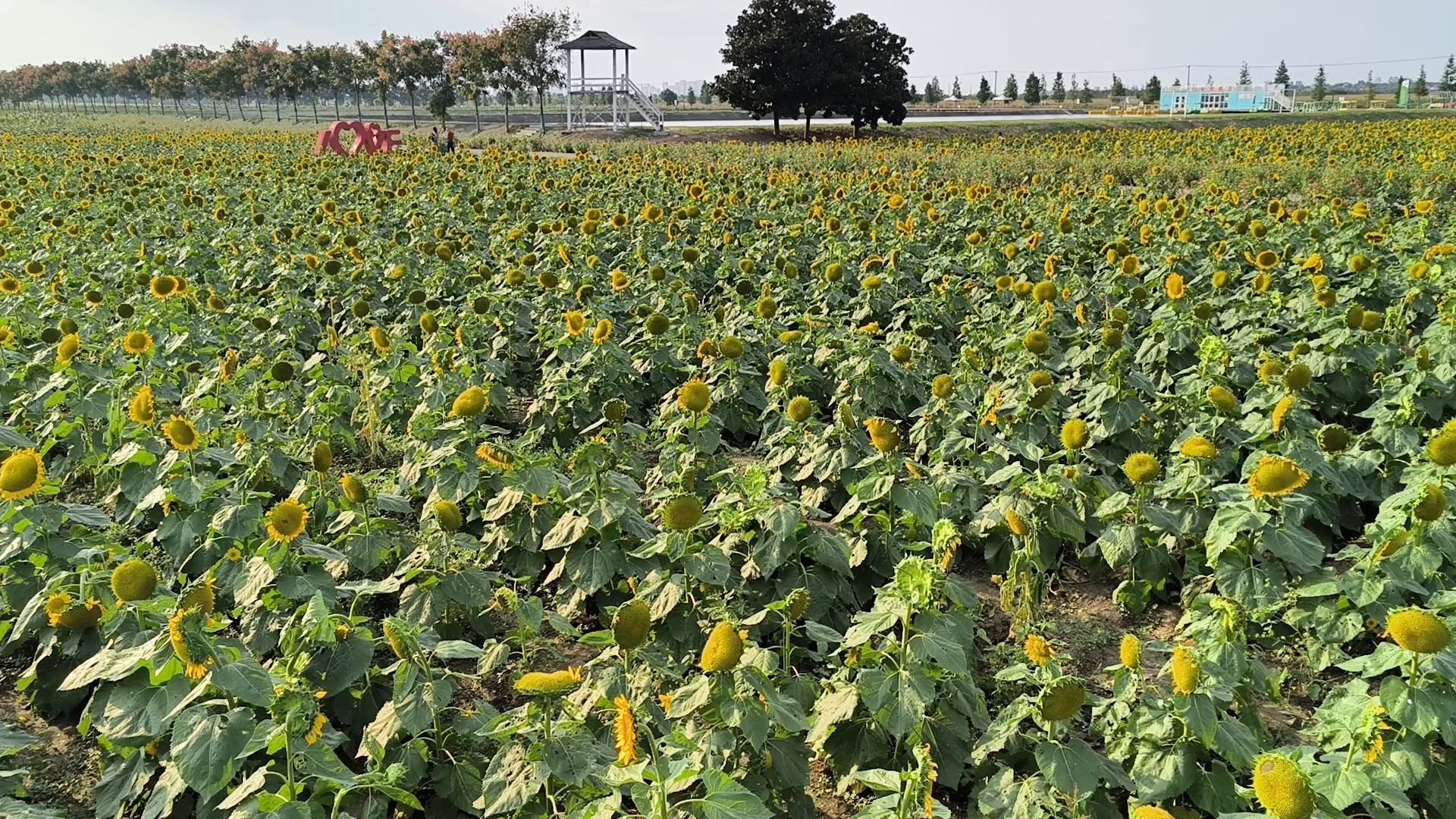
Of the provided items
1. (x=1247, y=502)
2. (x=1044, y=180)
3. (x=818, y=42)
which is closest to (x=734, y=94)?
(x=818, y=42)

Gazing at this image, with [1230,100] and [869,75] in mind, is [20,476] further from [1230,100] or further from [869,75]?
[1230,100]

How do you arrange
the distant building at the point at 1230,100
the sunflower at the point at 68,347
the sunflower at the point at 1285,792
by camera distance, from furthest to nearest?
the distant building at the point at 1230,100 → the sunflower at the point at 68,347 → the sunflower at the point at 1285,792

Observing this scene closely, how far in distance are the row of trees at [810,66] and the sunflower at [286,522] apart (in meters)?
34.0

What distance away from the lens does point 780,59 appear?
34.9m

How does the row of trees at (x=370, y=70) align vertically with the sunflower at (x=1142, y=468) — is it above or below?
above

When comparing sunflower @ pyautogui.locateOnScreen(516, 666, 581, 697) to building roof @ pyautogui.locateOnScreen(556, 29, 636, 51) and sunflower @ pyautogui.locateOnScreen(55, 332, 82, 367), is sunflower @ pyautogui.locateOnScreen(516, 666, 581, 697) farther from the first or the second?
building roof @ pyautogui.locateOnScreen(556, 29, 636, 51)

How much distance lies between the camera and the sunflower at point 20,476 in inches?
118

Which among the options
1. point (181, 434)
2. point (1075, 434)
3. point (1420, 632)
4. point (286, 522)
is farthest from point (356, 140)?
point (1420, 632)

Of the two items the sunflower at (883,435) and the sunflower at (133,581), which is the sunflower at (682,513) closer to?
the sunflower at (883,435)

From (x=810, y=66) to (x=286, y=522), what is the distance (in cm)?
3463

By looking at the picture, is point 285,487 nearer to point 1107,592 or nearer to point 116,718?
point 116,718

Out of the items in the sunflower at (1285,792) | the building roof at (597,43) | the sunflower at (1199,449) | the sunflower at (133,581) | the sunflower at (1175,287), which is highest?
the building roof at (597,43)

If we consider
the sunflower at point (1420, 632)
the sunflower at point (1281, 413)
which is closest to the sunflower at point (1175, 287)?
the sunflower at point (1281, 413)

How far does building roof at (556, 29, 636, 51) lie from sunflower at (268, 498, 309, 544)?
129 feet
